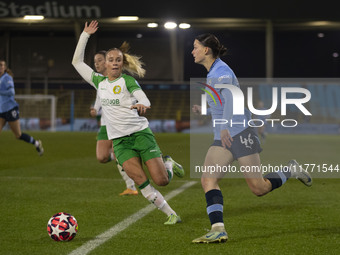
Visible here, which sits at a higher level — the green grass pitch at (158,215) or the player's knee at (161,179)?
the player's knee at (161,179)

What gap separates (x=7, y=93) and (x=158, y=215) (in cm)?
811

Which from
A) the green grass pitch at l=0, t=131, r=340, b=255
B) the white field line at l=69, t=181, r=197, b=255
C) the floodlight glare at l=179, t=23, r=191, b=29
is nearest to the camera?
the white field line at l=69, t=181, r=197, b=255

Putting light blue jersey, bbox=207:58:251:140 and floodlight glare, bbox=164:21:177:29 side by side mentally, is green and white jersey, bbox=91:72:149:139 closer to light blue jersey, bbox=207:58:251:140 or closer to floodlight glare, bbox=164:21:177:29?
light blue jersey, bbox=207:58:251:140

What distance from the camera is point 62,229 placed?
573 centimetres

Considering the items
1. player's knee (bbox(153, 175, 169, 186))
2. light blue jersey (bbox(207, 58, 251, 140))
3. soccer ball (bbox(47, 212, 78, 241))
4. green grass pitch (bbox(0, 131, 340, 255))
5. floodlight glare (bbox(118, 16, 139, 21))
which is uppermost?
floodlight glare (bbox(118, 16, 139, 21))

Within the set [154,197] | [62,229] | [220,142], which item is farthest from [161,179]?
[62,229]

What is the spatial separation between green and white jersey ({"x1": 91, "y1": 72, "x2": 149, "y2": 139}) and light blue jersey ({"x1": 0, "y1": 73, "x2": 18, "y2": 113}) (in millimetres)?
7829

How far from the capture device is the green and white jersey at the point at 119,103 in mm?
6863

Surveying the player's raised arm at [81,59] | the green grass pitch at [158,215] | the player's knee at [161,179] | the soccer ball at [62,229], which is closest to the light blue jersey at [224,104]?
the green grass pitch at [158,215]

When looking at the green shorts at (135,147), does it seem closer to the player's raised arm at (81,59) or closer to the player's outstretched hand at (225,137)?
the player's raised arm at (81,59)

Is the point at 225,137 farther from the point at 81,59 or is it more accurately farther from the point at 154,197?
the point at 81,59

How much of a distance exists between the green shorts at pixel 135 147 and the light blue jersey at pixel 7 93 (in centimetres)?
807

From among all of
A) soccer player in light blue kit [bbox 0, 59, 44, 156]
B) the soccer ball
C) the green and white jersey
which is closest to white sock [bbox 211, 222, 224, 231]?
the soccer ball

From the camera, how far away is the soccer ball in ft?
18.8
